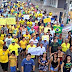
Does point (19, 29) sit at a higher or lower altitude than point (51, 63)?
higher

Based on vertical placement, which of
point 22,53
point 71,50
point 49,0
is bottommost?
point 22,53

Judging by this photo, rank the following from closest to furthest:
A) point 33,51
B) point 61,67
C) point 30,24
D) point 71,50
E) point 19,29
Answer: point 61,67 < point 71,50 < point 33,51 < point 19,29 < point 30,24

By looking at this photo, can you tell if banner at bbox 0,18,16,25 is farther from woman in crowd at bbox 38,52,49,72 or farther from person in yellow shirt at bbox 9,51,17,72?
woman in crowd at bbox 38,52,49,72

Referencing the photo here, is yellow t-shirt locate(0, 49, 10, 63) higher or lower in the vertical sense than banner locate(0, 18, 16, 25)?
lower

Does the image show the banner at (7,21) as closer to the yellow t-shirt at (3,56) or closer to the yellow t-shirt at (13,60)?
the yellow t-shirt at (3,56)

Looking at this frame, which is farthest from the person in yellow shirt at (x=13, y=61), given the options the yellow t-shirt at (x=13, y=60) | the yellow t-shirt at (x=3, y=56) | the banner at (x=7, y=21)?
the banner at (x=7, y=21)

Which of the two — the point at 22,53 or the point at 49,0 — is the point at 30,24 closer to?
the point at 22,53

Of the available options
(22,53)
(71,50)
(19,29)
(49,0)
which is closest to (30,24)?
(19,29)

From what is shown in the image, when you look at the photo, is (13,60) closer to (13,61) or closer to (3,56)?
(13,61)

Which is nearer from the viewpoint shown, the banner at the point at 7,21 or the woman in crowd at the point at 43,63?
the woman in crowd at the point at 43,63

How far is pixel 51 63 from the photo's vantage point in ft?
21.6

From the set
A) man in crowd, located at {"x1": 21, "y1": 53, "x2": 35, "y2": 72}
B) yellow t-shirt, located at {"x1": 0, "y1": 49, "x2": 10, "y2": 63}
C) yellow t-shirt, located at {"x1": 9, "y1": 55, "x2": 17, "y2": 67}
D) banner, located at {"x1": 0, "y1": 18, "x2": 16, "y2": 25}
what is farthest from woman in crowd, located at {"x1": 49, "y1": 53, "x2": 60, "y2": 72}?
banner, located at {"x1": 0, "y1": 18, "x2": 16, "y2": 25}

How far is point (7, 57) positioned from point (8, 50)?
0.97ft

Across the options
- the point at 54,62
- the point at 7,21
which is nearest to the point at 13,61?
the point at 54,62
